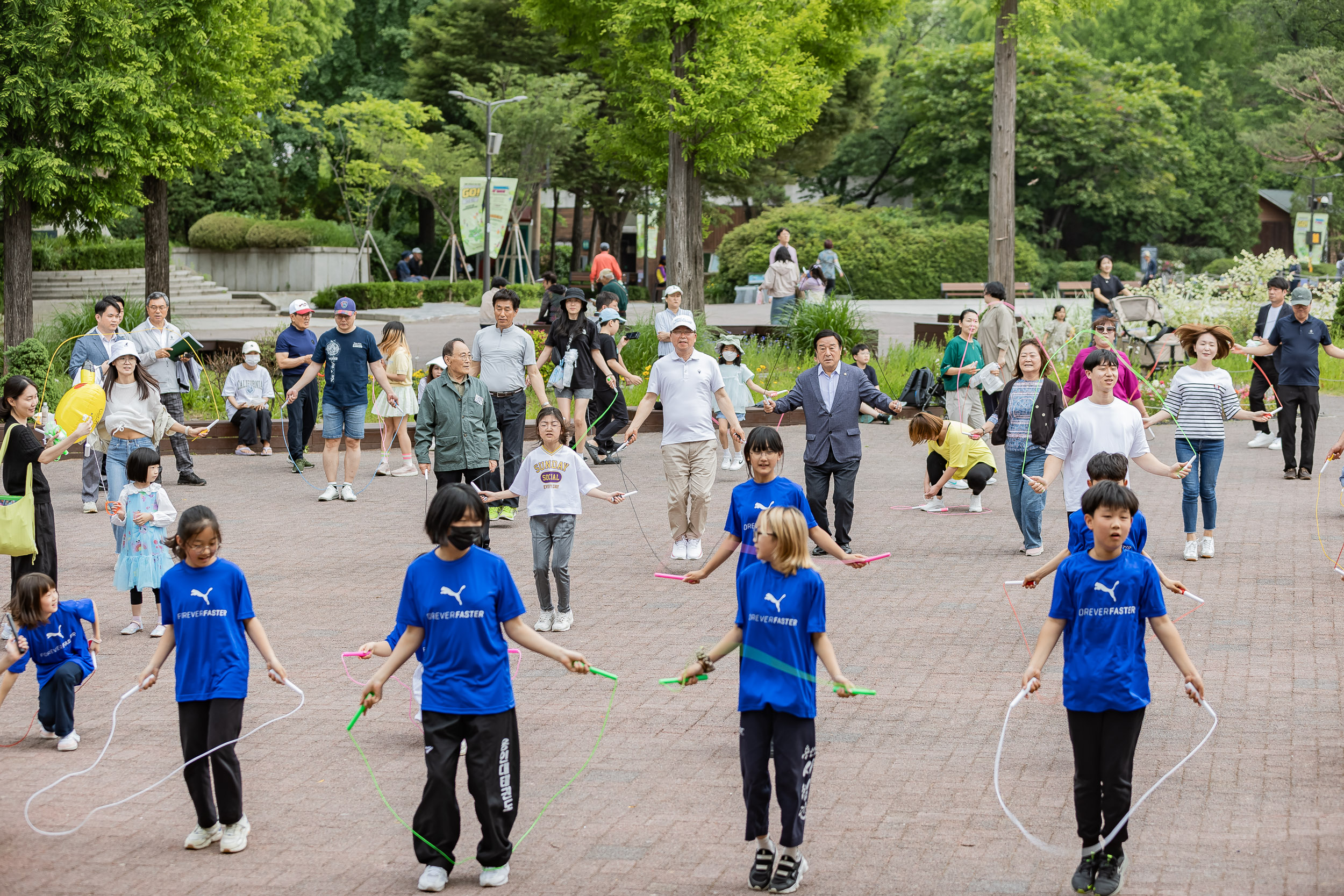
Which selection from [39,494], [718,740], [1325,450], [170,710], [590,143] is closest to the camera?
[718,740]

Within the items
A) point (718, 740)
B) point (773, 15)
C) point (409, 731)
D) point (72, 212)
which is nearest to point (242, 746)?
point (409, 731)

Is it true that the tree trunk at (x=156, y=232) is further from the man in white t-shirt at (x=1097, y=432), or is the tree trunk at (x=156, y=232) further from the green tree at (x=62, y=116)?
the man in white t-shirt at (x=1097, y=432)

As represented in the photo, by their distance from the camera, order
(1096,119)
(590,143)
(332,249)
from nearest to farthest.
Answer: (590,143)
(332,249)
(1096,119)

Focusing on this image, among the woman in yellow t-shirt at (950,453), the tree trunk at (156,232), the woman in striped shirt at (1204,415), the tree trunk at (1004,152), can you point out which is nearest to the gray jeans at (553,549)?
the woman in yellow t-shirt at (950,453)

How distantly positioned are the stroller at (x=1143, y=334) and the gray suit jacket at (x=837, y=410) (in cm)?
1128

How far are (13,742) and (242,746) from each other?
1128mm

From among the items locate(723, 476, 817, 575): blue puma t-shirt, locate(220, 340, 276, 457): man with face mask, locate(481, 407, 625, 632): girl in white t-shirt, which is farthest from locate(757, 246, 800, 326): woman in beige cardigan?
locate(723, 476, 817, 575): blue puma t-shirt

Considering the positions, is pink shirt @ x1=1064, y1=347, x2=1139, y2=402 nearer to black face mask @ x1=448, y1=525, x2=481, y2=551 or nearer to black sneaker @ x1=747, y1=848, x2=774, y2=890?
black sneaker @ x1=747, y1=848, x2=774, y2=890

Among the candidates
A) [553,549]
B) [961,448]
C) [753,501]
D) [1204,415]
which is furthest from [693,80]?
[753,501]

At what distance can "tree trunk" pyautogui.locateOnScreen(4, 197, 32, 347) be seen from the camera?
2023 centimetres

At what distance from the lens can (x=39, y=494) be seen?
8477 millimetres

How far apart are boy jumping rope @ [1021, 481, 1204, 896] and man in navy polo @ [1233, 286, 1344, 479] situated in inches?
391

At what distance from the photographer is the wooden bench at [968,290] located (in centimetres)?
3666

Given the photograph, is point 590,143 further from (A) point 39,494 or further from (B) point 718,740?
(B) point 718,740
